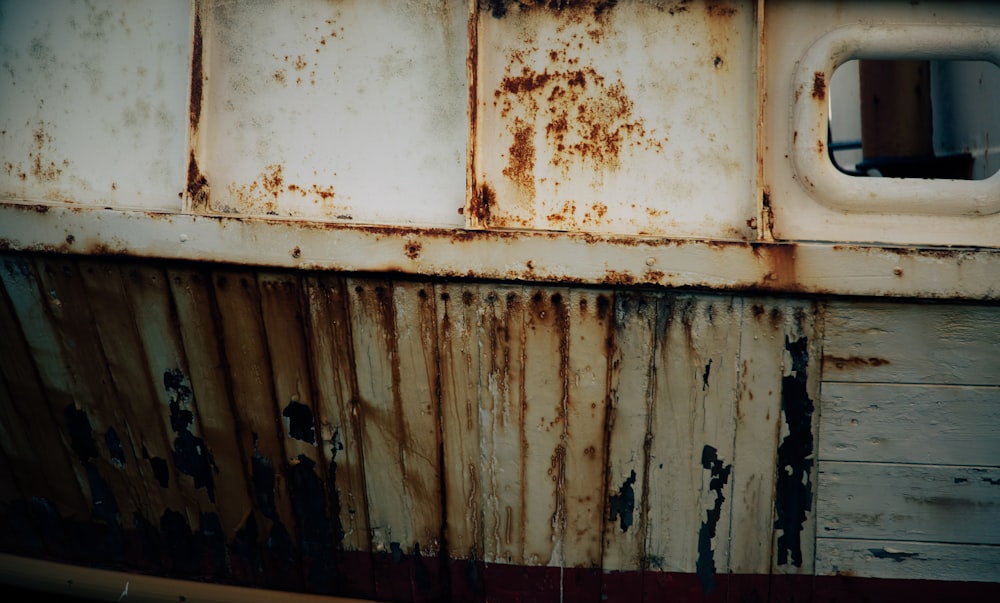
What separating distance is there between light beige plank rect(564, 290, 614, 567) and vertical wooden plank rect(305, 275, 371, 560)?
560 mm

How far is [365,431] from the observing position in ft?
6.26

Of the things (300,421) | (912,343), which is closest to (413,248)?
(300,421)

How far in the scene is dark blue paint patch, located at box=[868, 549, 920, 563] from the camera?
6.22 feet

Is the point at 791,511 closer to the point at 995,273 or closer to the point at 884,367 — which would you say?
the point at 884,367

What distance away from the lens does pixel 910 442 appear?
182cm

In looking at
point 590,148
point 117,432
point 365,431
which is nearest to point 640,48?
point 590,148

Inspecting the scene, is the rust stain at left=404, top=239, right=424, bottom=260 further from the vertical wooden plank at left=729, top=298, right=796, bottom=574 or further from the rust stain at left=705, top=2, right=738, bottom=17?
the rust stain at left=705, top=2, right=738, bottom=17

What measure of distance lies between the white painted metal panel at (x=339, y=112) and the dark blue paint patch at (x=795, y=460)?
0.93m

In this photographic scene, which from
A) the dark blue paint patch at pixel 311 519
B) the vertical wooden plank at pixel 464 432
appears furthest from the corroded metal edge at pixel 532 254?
the dark blue paint patch at pixel 311 519

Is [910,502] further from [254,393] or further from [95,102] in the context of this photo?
[95,102]

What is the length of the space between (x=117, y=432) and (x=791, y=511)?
1.84 metres

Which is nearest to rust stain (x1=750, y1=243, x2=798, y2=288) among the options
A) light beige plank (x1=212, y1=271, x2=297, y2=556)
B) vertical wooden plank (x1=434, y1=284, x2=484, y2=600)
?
vertical wooden plank (x1=434, y1=284, x2=484, y2=600)

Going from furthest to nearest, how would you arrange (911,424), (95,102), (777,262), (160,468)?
(160,468) → (95,102) → (911,424) → (777,262)

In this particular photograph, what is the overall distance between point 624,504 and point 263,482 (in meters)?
0.98
